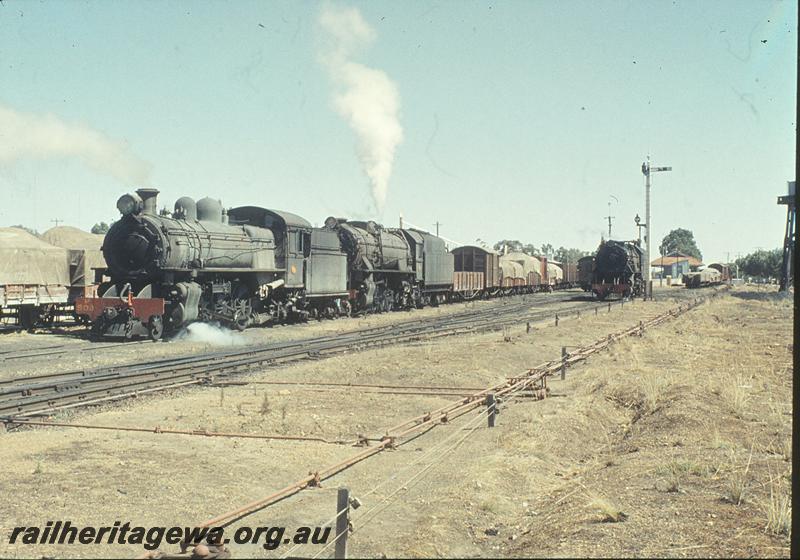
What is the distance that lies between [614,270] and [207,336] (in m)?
32.9

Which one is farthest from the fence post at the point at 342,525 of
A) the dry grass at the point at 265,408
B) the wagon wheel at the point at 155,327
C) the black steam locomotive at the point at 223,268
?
the wagon wheel at the point at 155,327

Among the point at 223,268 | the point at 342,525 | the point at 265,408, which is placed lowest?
the point at 265,408

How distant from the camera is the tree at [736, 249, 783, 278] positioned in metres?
121

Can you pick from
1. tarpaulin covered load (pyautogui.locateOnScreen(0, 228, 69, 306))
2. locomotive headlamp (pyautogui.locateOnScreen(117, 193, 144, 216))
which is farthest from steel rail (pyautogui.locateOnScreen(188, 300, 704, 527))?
tarpaulin covered load (pyautogui.locateOnScreen(0, 228, 69, 306))

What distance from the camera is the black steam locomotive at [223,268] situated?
21.5m

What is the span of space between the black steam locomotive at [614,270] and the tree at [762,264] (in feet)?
266

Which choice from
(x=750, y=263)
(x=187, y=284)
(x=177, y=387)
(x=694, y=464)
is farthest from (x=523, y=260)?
(x=750, y=263)

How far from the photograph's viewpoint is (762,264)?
12938cm

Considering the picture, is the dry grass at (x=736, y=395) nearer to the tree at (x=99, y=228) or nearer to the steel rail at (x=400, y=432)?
the steel rail at (x=400, y=432)

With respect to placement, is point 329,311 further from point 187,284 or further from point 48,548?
point 48,548

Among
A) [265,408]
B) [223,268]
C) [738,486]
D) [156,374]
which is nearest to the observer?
[738,486]

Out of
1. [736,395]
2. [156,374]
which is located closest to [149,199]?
[156,374]

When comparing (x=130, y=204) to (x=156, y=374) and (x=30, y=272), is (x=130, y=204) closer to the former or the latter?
(x=30, y=272)

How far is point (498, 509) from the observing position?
23.3 ft
